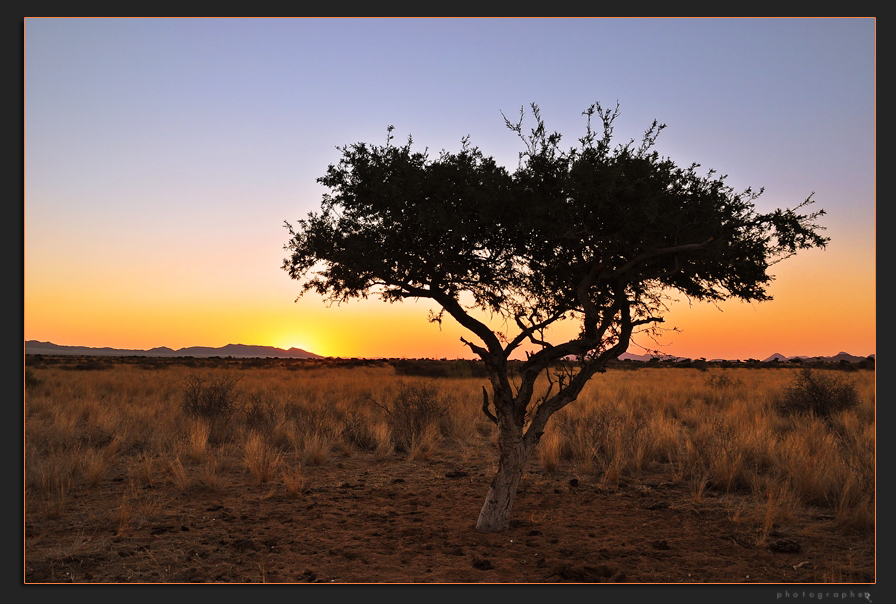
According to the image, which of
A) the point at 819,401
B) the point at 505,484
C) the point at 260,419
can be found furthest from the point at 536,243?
the point at 819,401

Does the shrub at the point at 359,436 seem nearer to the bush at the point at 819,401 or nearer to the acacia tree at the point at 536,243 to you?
the acacia tree at the point at 536,243

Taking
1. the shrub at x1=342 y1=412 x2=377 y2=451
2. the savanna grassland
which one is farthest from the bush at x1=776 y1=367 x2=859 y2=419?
the shrub at x1=342 y1=412 x2=377 y2=451

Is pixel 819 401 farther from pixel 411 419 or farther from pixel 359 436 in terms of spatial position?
pixel 359 436

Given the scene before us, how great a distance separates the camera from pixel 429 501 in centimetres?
995

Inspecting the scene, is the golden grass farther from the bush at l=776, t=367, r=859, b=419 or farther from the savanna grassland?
the bush at l=776, t=367, r=859, b=419

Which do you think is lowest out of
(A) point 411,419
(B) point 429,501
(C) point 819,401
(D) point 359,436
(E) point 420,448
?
(B) point 429,501

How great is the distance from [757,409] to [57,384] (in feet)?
103

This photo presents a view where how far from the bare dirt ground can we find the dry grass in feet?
1.02

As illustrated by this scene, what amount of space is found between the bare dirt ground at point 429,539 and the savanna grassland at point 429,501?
34 mm

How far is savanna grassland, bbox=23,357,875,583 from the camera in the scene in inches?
272

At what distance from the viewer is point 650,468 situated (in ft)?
42.0

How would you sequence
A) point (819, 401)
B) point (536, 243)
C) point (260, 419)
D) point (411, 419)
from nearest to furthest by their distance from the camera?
point (536, 243)
point (411, 419)
point (260, 419)
point (819, 401)

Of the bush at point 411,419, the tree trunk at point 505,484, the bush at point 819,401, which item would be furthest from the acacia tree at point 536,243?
the bush at point 819,401

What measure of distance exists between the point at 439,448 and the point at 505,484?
7.04 m
